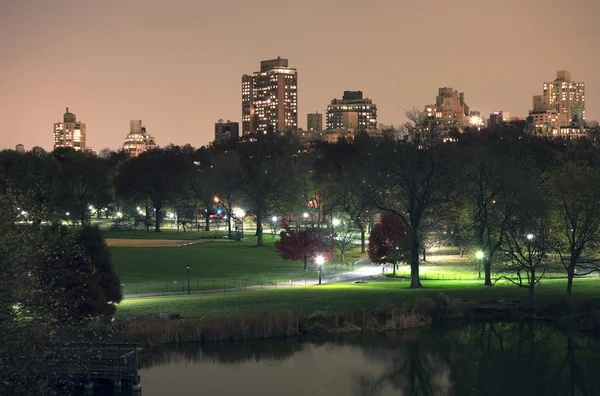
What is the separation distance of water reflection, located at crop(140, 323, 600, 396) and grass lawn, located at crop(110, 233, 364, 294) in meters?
16.7

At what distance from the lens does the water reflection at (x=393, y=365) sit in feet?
136

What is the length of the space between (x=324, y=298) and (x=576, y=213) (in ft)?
59.3

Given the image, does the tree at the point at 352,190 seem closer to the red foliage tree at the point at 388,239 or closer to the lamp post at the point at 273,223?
the lamp post at the point at 273,223

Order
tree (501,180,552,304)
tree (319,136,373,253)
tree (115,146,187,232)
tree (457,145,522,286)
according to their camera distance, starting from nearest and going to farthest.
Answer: tree (501,180,552,304) < tree (457,145,522,286) < tree (319,136,373,253) < tree (115,146,187,232)

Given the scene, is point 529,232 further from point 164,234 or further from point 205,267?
point 164,234

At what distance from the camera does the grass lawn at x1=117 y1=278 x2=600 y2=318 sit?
51.4m

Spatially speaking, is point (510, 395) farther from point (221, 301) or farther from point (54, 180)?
point (54, 180)

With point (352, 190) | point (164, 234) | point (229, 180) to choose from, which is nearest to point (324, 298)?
point (352, 190)

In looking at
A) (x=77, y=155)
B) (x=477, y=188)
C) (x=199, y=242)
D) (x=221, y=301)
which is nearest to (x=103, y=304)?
(x=221, y=301)

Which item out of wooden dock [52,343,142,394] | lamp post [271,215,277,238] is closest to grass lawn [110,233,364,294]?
lamp post [271,215,277,238]

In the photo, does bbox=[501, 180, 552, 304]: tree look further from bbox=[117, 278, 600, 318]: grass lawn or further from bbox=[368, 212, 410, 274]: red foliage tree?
bbox=[368, 212, 410, 274]: red foliage tree

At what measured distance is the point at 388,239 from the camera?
73250 millimetres

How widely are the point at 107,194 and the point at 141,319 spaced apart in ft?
288

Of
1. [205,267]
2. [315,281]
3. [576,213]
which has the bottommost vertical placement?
[315,281]
